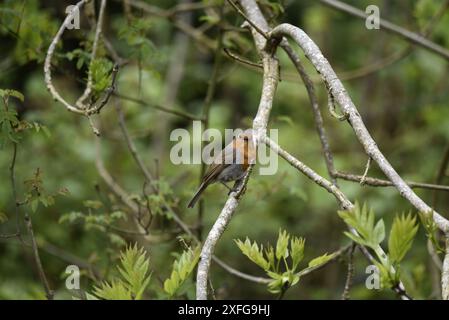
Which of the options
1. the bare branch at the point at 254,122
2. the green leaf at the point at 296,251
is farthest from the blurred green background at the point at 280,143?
the green leaf at the point at 296,251

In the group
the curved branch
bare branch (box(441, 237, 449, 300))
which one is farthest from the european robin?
bare branch (box(441, 237, 449, 300))

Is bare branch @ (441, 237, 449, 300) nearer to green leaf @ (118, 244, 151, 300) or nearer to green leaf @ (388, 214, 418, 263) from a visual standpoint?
green leaf @ (388, 214, 418, 263)

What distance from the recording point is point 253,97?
8.30 m

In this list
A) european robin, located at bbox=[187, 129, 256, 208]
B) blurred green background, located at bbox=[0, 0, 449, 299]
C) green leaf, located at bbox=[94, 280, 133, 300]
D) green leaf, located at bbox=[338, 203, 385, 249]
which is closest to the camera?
green leaf, located at bbox=[338, 203, 385, 249]

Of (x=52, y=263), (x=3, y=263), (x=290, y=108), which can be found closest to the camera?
(x=3, y=263)

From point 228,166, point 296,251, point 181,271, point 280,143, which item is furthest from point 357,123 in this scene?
point 280,143

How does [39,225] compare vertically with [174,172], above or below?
below

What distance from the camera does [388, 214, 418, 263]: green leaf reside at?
1.74m

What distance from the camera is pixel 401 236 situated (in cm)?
176

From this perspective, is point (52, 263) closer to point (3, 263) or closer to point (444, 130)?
point (3, 263)

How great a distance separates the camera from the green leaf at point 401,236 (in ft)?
5.72

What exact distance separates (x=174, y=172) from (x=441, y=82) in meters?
3.12

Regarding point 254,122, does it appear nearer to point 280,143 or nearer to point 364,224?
point 364,224
